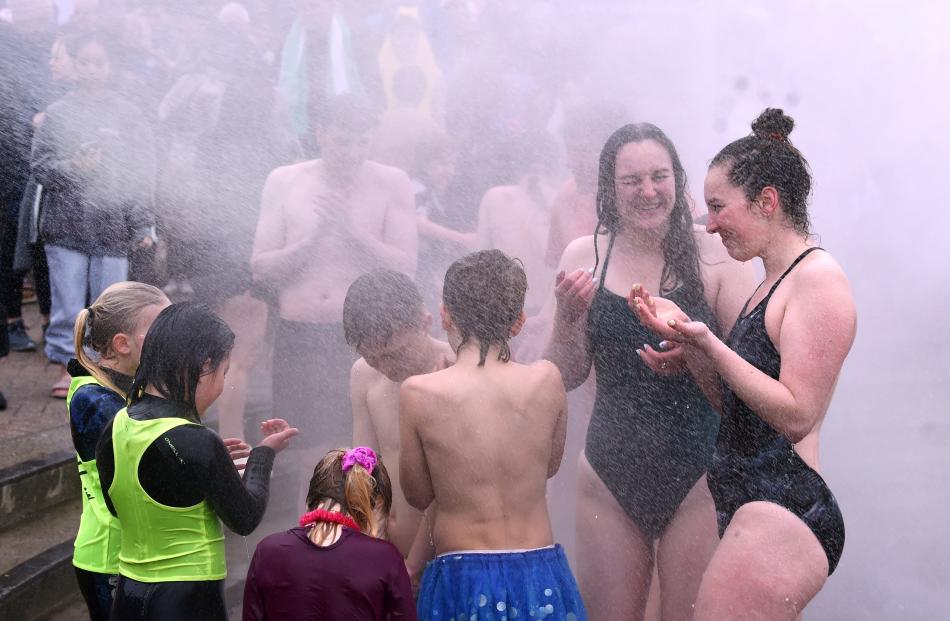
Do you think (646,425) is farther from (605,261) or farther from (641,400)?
(605,261)

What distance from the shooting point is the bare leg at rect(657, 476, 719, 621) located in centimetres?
284

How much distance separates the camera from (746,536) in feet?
7.66

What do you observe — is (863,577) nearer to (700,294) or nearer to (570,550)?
(570,550)

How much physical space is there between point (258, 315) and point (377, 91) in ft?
5.78

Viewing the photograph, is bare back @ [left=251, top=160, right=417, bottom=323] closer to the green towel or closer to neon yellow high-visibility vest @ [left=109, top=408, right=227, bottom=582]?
the green towel

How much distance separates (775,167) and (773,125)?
10 centimetres

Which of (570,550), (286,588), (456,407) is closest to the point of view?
(286,588)

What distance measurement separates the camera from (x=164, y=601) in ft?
8.22

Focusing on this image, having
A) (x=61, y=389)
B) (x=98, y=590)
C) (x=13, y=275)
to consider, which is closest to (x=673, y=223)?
(x=98, y=590)

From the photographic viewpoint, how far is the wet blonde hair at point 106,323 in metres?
2.84

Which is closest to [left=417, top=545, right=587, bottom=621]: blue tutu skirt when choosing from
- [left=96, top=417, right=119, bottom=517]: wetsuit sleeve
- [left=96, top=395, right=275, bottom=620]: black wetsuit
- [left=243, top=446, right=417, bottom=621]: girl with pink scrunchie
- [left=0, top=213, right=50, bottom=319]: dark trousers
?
[left=243, top=446, right=417, bottom=621]: girl with pink scrunchie

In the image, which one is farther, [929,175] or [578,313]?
[929,175]

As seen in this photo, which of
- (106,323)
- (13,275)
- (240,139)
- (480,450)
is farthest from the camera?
(13,275)

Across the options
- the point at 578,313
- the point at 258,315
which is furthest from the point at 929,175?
the point at 258,315
